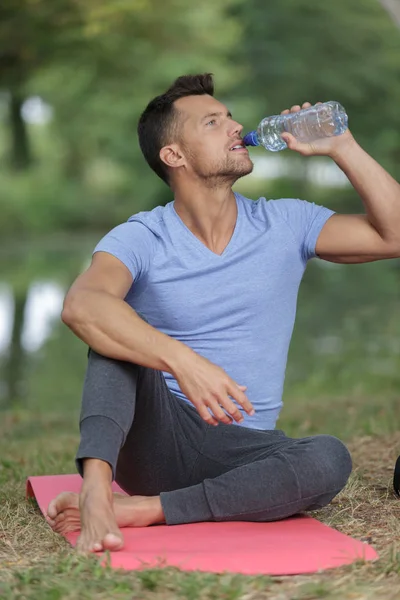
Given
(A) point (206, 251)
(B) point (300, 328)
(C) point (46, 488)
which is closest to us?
(A) point (206, 251)

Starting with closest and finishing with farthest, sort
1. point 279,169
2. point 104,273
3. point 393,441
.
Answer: point 104,273 → point 393,441 → point 279,169

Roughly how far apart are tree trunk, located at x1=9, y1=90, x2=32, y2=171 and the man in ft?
44.6

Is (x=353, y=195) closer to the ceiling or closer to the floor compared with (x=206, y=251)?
closer to the ceiling

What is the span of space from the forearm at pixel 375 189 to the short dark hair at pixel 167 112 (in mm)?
516

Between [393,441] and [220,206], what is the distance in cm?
147

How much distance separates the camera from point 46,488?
10.4 ft

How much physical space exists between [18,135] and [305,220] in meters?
18.3

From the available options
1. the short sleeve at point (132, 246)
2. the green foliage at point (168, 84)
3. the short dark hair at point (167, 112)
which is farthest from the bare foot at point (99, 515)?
the green foliage at point (168, 84)

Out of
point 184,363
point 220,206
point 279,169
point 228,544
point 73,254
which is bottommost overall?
point 228,544

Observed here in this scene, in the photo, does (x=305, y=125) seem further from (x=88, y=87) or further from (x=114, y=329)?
(x=88, y=87)

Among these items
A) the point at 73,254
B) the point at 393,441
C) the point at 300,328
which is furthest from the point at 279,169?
the point at 393,441

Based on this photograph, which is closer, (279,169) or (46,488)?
(46,488)

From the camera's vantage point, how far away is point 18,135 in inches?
811

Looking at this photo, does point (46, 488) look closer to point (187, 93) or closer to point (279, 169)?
point (187, 93)
